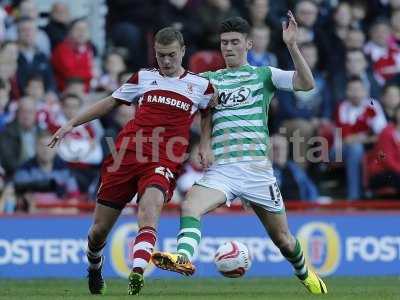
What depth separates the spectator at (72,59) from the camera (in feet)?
59.3

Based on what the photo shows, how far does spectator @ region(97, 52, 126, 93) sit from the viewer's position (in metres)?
18.2

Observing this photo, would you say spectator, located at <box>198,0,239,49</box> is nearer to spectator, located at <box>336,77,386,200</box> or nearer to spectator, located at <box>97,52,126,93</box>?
spectator, located at <box>97,52,126,93</box>

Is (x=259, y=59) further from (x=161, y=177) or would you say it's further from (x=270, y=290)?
(x=161, y=177)

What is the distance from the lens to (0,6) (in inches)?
717

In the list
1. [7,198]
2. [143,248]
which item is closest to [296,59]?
[143,248]

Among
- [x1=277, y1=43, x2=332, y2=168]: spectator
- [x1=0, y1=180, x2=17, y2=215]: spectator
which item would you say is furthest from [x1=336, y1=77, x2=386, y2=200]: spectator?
[x1=0, y1=180, x2=17, y2=215]: spectator

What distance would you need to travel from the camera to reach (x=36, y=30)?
1792 cm

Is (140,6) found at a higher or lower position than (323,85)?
higher

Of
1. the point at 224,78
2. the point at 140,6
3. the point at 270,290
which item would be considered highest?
the point at 140,6

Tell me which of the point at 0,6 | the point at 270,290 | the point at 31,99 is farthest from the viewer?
the point at 0,6

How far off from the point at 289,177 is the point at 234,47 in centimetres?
627

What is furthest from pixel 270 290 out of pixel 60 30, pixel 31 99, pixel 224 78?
pixel 60 30

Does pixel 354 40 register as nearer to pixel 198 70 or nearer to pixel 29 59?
pixel 198 70

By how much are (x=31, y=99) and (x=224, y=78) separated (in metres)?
6.13
